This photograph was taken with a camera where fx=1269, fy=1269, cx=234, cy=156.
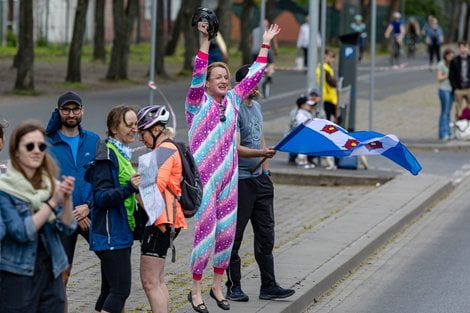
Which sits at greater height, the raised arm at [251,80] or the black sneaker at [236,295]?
the raised arm at [251,80]

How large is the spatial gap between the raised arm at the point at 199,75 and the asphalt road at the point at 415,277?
231 cm

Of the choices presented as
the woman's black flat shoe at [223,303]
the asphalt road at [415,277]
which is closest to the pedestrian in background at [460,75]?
the asphalt road at [415,277]

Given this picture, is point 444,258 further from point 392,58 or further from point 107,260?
point 392,58

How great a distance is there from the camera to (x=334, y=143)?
33.7 feet

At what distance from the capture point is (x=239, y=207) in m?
9.78

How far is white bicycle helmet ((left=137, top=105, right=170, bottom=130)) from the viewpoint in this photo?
836 cm

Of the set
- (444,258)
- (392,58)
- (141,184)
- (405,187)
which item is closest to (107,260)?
(141,184)

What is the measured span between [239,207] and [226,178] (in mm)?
602

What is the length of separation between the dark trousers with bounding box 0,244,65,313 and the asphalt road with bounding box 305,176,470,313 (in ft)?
13.2

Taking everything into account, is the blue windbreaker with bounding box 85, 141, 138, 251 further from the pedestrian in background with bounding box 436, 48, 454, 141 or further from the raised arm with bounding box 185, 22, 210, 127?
the pedestrian in background with bounding box 436, 48, 454, 141

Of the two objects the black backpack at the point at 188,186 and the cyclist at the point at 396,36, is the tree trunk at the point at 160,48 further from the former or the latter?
the black backpack at the point at 188,186

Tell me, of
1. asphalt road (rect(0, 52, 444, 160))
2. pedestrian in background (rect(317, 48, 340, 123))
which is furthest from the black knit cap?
pedestrian in background (rect(317, 48, 340, 123))

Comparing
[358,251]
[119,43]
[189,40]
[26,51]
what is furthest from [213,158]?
[189,40]

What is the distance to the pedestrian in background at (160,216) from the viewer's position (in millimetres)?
8375
